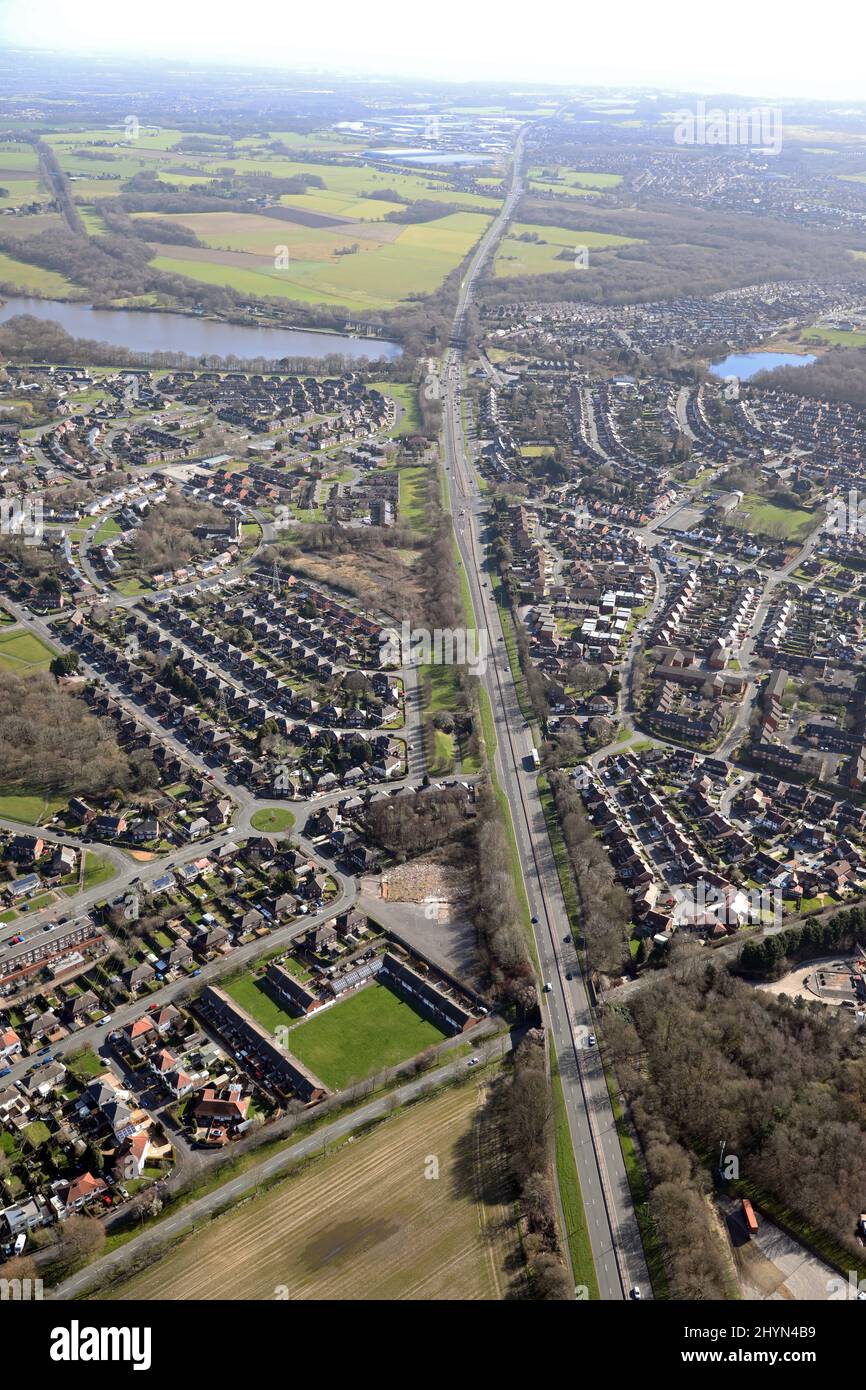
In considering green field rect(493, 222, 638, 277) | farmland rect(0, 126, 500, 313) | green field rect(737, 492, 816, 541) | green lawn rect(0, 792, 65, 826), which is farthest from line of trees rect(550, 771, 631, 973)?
green field rect(493, 222, 638, 277)

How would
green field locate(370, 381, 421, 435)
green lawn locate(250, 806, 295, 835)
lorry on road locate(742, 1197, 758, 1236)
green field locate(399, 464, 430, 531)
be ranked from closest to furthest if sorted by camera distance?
lorry on road locate(742, 1197, 758, 1236) → green lawn locate(250, 806, 295, 835) → green field locate(399, 464, 430, 531) → green field locate(370, 381, 421, 435)

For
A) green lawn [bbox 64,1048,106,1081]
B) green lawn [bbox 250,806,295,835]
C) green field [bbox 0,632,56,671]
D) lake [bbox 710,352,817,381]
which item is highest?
lake [bbox 710,352,817,381]

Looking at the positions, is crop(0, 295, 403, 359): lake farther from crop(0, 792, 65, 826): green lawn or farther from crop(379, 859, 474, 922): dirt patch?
crop(379, 859, 474, 922): dirt patch

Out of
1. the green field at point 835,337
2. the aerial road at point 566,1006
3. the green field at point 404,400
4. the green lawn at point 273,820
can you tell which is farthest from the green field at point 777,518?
the green field at point 835,337

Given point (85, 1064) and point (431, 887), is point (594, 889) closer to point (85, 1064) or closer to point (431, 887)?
point (431, 887)

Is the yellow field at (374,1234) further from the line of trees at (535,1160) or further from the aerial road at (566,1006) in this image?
the aerial road at (566,1006)

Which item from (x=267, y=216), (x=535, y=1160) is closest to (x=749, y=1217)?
(x=535, y=1160)
